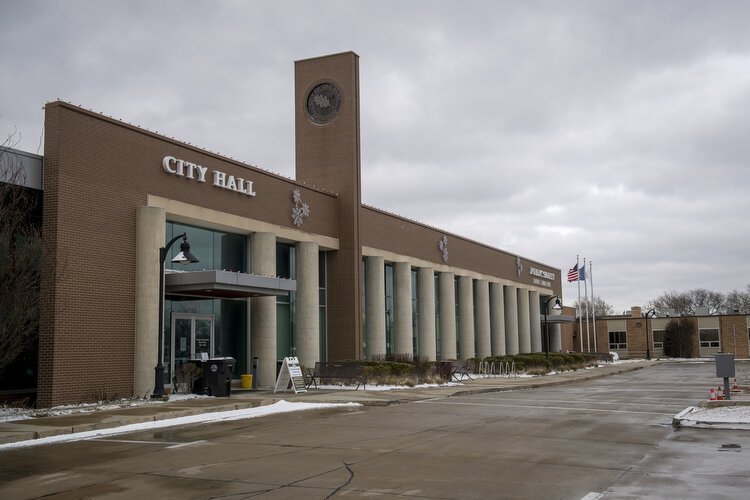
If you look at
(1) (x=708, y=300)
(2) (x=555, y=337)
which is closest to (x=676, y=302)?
(1) (x=708, y=300)

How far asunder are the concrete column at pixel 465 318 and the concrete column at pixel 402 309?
28.3ft

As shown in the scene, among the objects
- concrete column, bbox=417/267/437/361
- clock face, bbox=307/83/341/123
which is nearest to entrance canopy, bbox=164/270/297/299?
clock face, bbox=307/83/341/123

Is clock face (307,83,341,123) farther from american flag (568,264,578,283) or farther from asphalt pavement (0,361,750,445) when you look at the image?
american flag (568,264,578,283)

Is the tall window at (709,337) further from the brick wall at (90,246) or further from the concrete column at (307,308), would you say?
the brick wall at (90,246)

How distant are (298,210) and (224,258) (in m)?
4.84

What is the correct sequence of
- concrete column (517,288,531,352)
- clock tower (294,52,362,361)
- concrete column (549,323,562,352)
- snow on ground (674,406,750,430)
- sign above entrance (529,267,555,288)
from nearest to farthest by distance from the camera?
snow on ground (674,406,750,430)
clock tower (294,52,362,361)
concrete column (517,288,531,352)
sign above entrance (529,267,555,288)
concrete column (549,323,562,352)

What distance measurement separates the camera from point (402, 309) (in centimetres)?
4238

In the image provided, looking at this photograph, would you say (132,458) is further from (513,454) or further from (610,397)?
(610,397)

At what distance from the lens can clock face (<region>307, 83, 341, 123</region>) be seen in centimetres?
3714

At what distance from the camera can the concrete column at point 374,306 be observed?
3856cm

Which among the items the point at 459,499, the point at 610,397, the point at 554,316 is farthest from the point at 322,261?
the point at 554,316

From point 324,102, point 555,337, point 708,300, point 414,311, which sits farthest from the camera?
point 708,300

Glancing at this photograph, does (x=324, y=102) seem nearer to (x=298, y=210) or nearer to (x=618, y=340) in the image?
(x=298, y=210)

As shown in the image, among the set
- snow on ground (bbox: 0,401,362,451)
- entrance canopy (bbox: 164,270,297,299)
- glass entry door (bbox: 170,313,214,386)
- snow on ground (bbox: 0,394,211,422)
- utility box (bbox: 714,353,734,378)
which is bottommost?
snow on ground (bbox: 0,401,362,451)
